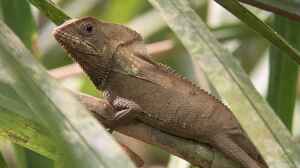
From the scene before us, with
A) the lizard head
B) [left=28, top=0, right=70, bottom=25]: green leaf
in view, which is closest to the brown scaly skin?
the lizard head

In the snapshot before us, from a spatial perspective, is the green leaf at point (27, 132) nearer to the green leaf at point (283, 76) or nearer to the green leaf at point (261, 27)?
the green leaf at point (261, 27)

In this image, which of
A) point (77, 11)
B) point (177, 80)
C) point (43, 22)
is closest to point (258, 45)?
point (77, 11)

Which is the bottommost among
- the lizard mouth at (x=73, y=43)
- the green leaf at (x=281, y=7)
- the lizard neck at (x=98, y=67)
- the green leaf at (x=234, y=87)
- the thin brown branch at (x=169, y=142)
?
the lizard neck at (x=98, y=67)

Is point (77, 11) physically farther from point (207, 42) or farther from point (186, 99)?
point (207, 42)

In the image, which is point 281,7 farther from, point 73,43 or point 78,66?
point 78,66

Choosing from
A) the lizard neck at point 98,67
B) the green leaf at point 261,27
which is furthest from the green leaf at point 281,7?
the lizard neck at point 98,67

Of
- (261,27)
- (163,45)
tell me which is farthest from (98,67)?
(261,27)
